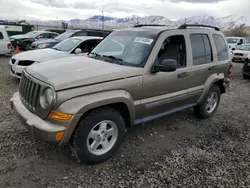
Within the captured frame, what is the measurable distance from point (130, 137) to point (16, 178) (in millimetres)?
1949

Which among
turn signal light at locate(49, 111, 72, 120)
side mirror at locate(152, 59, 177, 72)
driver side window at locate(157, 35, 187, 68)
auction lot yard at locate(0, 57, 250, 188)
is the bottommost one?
auction lot yard at locate(0, 57, 250, 188)

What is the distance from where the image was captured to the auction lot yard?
2.97 metres

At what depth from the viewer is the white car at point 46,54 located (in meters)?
6.97

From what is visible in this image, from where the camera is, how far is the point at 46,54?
729 cm

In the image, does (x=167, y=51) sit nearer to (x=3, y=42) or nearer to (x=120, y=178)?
(x=120, y=178)

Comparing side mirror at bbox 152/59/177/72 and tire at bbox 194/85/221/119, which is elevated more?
side mirror at bbox 152/59/177/72

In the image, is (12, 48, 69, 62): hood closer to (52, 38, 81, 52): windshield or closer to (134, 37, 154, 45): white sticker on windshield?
(52, 38, 81, 52): windshield

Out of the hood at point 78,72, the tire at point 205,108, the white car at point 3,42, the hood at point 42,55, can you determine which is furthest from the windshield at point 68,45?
the white car at point 3,42

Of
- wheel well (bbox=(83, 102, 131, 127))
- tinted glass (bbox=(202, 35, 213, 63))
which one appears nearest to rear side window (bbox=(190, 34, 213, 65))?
tinted glass (bbox=(202, 35, 213, 63))

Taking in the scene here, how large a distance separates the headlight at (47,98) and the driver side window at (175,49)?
1.97 m

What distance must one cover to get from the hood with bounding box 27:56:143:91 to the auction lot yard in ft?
3.89

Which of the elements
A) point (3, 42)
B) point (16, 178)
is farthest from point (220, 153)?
point (3, 42)

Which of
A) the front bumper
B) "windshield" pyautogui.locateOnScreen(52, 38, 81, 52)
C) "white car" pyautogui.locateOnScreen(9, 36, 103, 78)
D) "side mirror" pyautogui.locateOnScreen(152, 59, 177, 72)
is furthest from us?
"windshield" pyautogui.locateOnScreen(52, 38, 81, 52)

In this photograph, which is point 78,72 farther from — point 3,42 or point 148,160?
point 3,42
